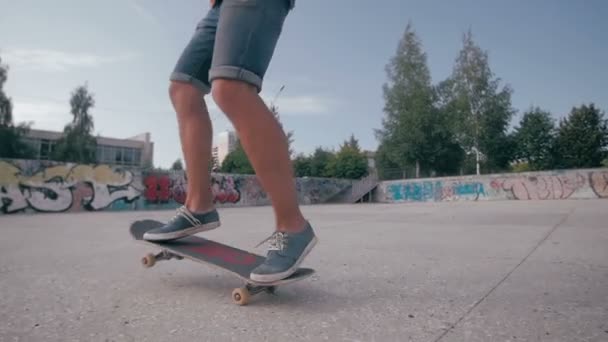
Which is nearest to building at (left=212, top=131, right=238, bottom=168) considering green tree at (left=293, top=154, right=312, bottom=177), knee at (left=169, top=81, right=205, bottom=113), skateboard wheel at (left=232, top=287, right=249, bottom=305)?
knee at (left=169, top=81, right=205, bottom=113)

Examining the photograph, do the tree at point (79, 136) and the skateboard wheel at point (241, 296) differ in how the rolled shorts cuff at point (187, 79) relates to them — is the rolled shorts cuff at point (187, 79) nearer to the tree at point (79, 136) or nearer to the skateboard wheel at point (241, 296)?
the skateboard wheel at point (241, 296)

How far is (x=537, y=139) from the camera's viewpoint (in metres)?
26.2

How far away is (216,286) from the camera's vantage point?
1.46 metres

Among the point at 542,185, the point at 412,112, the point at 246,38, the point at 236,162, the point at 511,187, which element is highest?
the point at 412,112

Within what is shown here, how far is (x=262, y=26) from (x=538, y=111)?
3176 cm

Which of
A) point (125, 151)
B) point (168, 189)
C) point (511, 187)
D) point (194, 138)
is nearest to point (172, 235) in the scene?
point (194, 138)

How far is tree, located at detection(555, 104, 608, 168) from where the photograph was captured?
26.5 m

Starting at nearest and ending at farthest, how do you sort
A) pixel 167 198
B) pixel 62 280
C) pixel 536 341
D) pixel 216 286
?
pixel 536 341, pixel 216 286, pixel 62 280, pixel 167 198

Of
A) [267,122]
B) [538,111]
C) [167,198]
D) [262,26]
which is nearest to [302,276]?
[267,122]

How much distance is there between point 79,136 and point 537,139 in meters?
37.6

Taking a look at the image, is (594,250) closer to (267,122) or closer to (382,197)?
(267,122)

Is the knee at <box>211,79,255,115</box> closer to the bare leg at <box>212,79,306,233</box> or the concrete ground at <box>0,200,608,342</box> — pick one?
the bare leg at <box>212,79,306,233</box>

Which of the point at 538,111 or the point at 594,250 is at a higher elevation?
the point at 538,111

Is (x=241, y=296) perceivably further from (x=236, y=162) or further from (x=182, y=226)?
(x=236, y=162)
